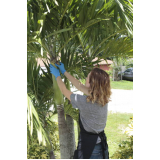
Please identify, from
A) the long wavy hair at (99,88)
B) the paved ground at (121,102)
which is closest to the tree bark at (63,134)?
the long wavy hair at (99,88)

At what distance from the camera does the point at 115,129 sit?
3846 mm

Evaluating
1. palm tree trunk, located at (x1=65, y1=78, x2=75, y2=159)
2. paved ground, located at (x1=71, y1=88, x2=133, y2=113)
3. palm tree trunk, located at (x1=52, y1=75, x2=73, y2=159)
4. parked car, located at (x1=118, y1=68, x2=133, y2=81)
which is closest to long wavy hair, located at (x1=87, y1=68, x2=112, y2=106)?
palm tree trunk, located at (x1=52, y1=75, x2=73, y2=159)

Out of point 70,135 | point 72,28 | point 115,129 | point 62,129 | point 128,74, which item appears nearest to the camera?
point 72,28

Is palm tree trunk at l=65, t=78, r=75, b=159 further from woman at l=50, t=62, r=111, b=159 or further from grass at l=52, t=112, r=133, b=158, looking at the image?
grass at l=52, t=112, r=133, b=158

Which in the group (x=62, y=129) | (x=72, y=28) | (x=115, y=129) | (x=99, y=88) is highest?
(x=72, y=28)

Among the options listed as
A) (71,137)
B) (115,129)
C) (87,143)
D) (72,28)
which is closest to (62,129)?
(71,137)

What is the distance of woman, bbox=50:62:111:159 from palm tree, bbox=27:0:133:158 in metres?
0.35

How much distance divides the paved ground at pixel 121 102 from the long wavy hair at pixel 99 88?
11.7 feet

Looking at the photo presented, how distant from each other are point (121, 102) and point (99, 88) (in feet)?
16.4

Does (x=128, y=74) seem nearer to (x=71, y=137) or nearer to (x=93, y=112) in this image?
(x=71, y=137)

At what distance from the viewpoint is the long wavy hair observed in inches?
49.0

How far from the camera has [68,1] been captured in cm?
130

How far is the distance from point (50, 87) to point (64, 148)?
56cm
